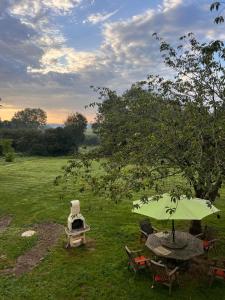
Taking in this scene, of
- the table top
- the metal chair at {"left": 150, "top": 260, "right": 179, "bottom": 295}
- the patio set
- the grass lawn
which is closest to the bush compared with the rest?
the grass lawn

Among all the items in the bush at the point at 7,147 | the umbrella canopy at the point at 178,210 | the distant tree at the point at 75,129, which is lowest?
the umbrella canopy at the point at 178,210

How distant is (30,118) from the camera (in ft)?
523

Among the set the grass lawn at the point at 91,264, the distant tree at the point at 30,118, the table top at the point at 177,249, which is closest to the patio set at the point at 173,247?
the table top at the point at 177,249

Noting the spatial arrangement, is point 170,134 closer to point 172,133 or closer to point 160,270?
point 172,133

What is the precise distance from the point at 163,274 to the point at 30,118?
509 ft

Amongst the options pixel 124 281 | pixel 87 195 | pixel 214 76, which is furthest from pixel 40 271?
pixel 87 195

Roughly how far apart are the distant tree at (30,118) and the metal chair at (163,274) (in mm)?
147558

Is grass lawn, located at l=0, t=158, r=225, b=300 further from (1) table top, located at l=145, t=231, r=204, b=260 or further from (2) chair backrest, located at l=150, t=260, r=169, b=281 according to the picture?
(1) table top, located at l=145, t=231, r=204, b=260

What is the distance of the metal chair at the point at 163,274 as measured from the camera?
440 inches

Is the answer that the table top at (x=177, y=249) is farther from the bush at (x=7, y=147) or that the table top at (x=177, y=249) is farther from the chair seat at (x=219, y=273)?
the bush at (x=7, y=147)

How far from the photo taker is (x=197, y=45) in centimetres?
1380

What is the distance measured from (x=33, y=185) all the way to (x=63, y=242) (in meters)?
18.0

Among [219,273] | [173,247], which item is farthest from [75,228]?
[219,273]

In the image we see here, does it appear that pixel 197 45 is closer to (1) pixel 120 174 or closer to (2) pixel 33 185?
(1) pixel 120 174
